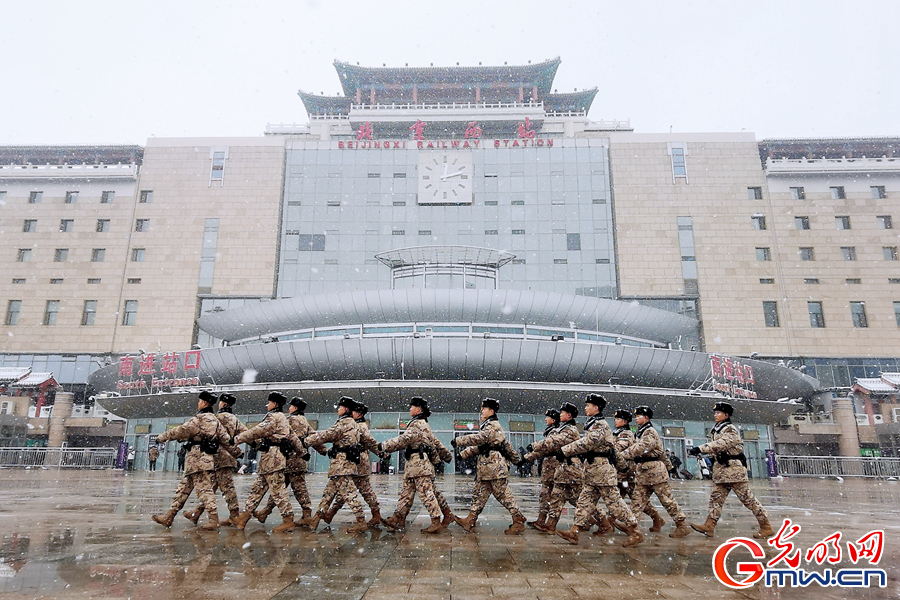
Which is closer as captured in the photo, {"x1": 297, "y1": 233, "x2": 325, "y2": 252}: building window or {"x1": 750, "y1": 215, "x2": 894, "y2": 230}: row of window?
{"x1": 750, "y1": 215, "x2": 894, "y2": 230}: row of window

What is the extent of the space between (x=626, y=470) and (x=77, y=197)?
181 feet

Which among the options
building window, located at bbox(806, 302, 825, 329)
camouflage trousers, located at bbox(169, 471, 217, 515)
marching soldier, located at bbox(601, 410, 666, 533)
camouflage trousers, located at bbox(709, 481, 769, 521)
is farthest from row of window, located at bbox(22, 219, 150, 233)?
building window, located at bbox(806, 302, 825, 329)

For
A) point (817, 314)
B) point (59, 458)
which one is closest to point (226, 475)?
point (59, 458)

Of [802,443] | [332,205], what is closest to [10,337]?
[332,205]

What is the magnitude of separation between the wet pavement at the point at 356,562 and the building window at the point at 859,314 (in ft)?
146

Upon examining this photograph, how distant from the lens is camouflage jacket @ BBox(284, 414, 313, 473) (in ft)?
28.1

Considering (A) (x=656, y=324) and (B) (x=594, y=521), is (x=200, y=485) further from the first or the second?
(A) (x=656, y=324)

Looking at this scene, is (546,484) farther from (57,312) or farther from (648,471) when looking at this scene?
(57,312)

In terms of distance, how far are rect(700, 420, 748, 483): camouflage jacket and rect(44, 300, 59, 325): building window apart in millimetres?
52154

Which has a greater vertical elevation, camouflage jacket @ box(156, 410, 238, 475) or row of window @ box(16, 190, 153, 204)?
row of window @ box(16, 190, 153, 204)

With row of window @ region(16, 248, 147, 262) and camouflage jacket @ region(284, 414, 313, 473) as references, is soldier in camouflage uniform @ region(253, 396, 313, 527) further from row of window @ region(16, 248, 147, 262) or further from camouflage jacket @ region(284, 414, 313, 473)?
row of window @ region(16, 248, 147, 262)

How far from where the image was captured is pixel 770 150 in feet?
173

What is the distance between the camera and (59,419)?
3969cm

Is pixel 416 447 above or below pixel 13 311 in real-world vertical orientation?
below
